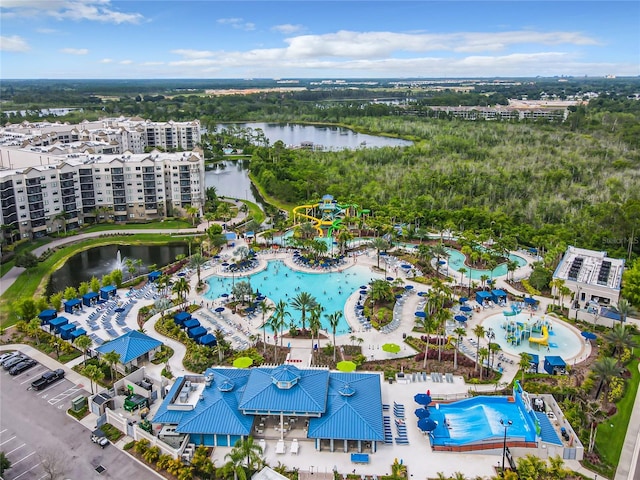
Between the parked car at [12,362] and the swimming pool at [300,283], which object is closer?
the parked car at [12,362]

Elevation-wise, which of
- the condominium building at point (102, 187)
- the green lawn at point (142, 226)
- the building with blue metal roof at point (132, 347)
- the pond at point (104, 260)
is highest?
the condominium building at point (102, 187)

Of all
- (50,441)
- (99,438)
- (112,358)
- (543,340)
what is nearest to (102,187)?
(112,358)

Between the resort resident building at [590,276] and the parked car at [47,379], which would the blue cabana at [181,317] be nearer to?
the parked car at [47,379]

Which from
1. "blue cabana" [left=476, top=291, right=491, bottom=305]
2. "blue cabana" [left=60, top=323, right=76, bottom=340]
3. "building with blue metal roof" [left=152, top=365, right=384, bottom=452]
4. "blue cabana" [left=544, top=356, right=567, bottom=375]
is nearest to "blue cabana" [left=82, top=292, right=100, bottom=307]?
"blue cabana" [left=60, top=323, right=76, bottom=340]

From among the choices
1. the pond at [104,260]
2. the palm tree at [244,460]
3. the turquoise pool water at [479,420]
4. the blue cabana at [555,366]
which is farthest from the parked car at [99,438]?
the blue cabana at [555,366]

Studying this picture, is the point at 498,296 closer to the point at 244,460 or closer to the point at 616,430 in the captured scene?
A: the point at 616,430

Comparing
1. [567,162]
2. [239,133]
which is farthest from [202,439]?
[239,133]

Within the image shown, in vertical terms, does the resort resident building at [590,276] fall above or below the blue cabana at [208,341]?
above
